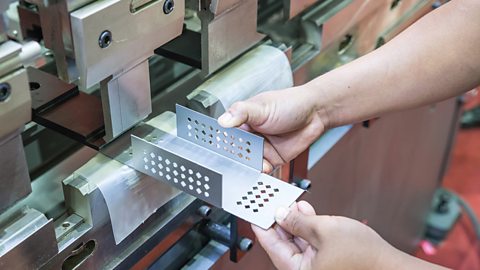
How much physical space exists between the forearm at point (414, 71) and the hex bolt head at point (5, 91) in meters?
0.43

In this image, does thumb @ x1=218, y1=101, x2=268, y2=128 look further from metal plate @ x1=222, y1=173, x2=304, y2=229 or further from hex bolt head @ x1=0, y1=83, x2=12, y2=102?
hex bolt head @ x1=0, y1=83, x2=12, y2=102

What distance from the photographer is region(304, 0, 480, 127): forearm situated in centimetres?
87

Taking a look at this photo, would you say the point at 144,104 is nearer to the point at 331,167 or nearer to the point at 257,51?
the point at 257,51

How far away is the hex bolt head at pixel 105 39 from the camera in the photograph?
0.61 metres

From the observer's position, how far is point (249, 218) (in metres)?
0.69

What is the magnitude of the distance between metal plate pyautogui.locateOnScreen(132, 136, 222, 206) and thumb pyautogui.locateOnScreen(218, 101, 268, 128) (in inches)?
2.7

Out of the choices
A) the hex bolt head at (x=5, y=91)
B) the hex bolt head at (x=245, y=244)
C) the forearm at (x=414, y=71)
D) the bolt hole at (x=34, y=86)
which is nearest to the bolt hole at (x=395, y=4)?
the forearm at (x=414, y=71)

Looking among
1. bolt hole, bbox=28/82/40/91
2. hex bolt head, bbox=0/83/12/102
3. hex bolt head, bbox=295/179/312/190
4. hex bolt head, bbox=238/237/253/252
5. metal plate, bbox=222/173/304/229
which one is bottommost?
hex bolt head, bbox=238/237/253/252

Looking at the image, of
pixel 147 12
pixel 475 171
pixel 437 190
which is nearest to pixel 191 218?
pixel 147 12

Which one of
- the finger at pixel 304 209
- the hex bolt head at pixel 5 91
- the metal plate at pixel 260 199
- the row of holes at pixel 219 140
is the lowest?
the finger at pixel 304 209

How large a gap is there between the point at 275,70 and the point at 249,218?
255 mm

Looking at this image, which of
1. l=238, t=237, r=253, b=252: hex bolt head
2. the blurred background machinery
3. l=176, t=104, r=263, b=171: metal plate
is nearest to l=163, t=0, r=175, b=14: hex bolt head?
the blurred background machinery

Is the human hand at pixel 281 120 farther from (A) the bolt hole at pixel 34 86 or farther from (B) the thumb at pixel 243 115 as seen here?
(A) the bolt hole at pixel 34 86

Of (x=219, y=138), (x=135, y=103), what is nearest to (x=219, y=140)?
(x=219, y=138)
